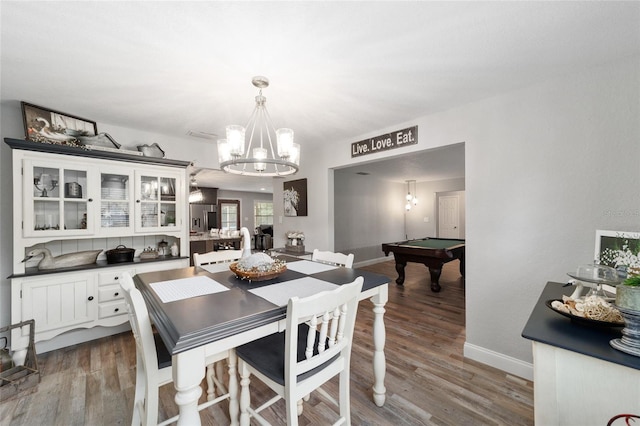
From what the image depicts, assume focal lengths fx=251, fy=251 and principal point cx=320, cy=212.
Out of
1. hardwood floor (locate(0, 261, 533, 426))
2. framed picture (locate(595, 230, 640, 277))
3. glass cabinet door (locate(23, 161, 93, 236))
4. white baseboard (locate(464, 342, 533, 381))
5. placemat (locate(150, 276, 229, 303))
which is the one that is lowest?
hardwood floor (locate(0, 261, 533, 426))

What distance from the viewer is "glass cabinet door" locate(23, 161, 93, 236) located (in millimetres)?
2146

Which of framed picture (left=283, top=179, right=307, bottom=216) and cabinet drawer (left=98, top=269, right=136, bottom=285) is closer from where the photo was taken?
cabinet drawer (left=98, top=269, right=136, bottom=285)

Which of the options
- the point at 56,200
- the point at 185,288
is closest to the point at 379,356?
the point at 185,288

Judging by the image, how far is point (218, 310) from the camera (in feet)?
3.79

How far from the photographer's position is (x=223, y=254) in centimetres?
235

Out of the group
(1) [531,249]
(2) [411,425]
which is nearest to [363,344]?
(2) [411,425]

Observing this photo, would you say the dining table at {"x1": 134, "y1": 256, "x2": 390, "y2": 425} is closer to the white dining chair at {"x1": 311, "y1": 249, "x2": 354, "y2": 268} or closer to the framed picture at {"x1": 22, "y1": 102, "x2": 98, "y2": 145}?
the white dining chair at {"x1": 311, "y1": 249, "x2": 354, "y2": 268}

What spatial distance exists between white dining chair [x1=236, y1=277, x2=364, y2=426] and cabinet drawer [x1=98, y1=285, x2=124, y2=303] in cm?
194

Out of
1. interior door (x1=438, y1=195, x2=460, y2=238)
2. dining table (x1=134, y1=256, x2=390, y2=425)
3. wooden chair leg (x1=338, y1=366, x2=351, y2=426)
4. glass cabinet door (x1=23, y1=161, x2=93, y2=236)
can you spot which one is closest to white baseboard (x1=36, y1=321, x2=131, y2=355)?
glass cabinet door (x1=23, y1=161, x2=93, y2=236)

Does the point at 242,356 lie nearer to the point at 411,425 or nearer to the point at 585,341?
the point at 411,425

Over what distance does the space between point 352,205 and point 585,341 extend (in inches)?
207

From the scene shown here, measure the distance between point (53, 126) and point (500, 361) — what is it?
4442 millimetres

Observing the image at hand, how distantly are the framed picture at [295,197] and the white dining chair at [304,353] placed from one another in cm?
263

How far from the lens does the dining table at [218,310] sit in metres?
0.94
